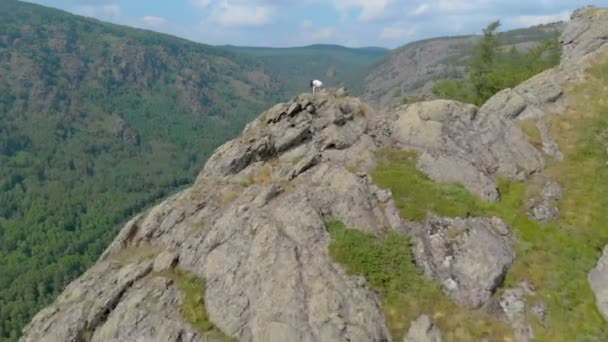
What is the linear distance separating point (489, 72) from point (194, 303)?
5379 centimetres

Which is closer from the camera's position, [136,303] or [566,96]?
[136,303]

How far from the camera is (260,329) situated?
2114 cm

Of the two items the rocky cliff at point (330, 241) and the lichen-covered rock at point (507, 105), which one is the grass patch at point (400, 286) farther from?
the lichen-covered rock at point (507, 105)

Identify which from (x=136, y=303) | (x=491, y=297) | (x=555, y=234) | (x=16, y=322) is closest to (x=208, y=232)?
(x=136, y=303)

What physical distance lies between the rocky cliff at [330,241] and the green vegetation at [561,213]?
138 millimetres

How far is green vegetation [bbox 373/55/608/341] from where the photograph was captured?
72.9 ft

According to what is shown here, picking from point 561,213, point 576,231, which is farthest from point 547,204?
point 576,231

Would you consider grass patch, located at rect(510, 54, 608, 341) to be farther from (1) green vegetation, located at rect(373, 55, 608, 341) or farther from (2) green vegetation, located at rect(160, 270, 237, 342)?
(2) green vegetation, located at rect(160, 270, 237, 342)

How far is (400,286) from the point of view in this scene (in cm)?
2295

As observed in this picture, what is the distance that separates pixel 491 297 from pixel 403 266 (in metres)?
4.16

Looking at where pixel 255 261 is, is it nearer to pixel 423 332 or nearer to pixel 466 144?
pixel 423 332

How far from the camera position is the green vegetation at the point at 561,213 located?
22234 mm

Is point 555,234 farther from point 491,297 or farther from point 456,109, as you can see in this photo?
point 456,109

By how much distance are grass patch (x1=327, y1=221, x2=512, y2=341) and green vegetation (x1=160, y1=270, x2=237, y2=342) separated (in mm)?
6386
